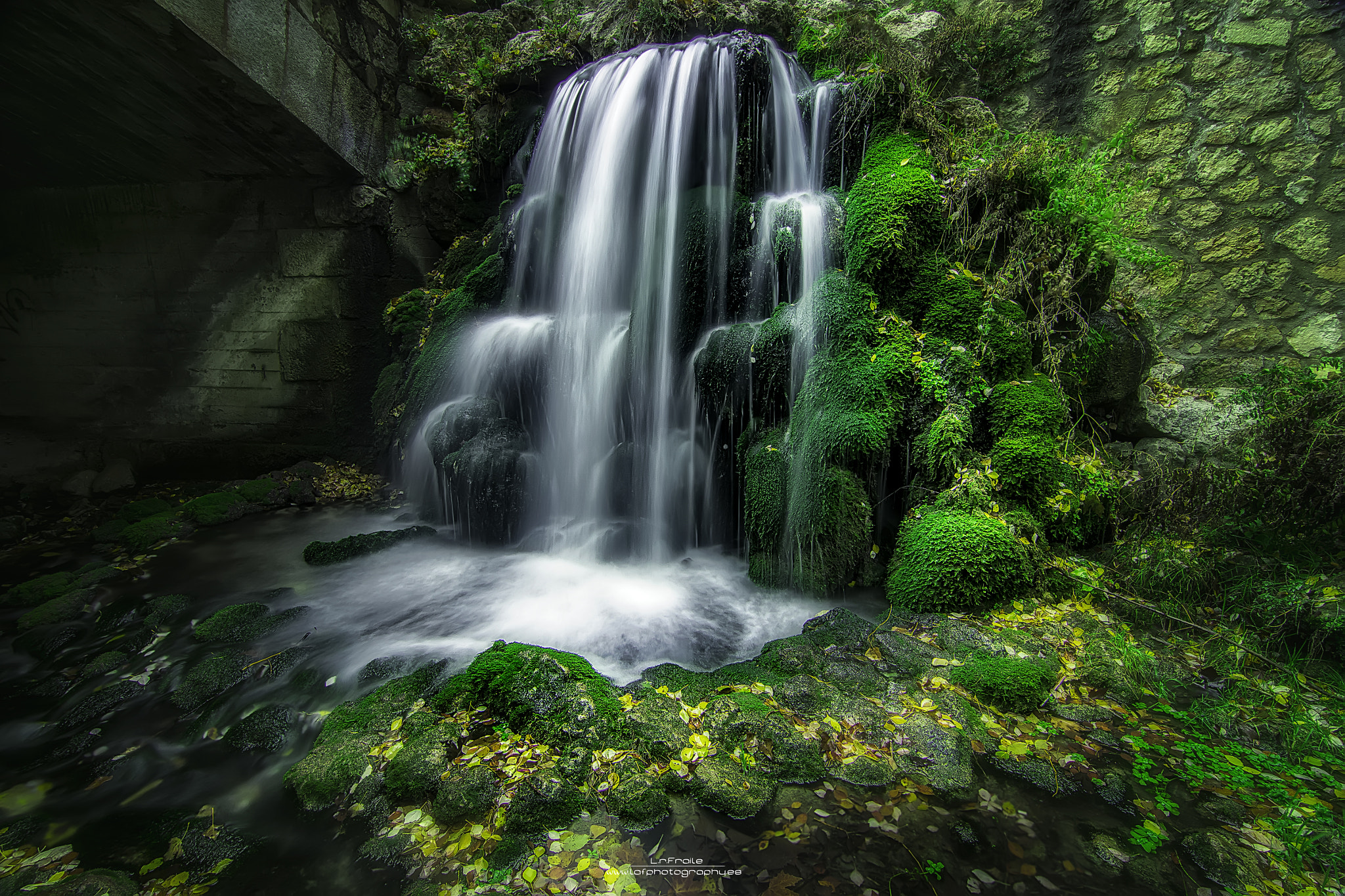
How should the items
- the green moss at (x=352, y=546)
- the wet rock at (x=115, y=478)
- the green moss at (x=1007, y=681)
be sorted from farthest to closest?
the wet rock at (x=115, y=478)
the green moss at (x=352, y=546)
the green moss at (x=1007, y=681)

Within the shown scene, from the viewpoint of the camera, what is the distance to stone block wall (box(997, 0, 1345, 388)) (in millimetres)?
5867

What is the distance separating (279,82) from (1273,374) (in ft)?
33.1

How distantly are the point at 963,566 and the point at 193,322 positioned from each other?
1087 cm

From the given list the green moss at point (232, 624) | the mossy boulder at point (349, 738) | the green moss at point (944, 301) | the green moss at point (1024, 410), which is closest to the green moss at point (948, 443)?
the green moss at point (1024, 410)

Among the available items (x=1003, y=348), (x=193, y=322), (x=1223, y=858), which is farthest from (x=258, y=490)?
(x=1223, y=858)

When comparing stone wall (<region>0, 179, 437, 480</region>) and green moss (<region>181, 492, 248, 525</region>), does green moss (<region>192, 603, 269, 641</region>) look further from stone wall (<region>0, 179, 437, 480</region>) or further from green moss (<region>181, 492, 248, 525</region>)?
stone wall (<region>0, 179, 437, 480</region>)

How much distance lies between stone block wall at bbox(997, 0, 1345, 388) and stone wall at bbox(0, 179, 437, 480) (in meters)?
10.1

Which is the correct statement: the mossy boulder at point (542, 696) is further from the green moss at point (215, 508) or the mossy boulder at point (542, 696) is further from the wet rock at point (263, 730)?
the green moss at point (215, 508)

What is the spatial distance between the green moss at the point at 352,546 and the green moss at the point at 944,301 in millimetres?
5886

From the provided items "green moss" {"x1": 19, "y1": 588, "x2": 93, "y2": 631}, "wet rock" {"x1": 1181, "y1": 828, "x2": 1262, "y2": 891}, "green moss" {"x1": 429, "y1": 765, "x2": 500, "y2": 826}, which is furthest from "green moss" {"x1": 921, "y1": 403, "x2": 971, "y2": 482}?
"green moss" {"x1": 19, "y1": 588, "x2": 93, "y2": 631}

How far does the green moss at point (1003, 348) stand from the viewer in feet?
15.2

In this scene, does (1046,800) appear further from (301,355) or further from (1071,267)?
(301,355)

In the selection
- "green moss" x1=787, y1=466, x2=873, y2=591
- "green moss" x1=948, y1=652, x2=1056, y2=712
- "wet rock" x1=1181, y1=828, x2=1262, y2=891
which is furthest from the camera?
"green moss" x1=787, y1=466, x2=873, y2=591

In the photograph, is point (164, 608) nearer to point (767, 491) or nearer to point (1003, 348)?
point (767, 491)
